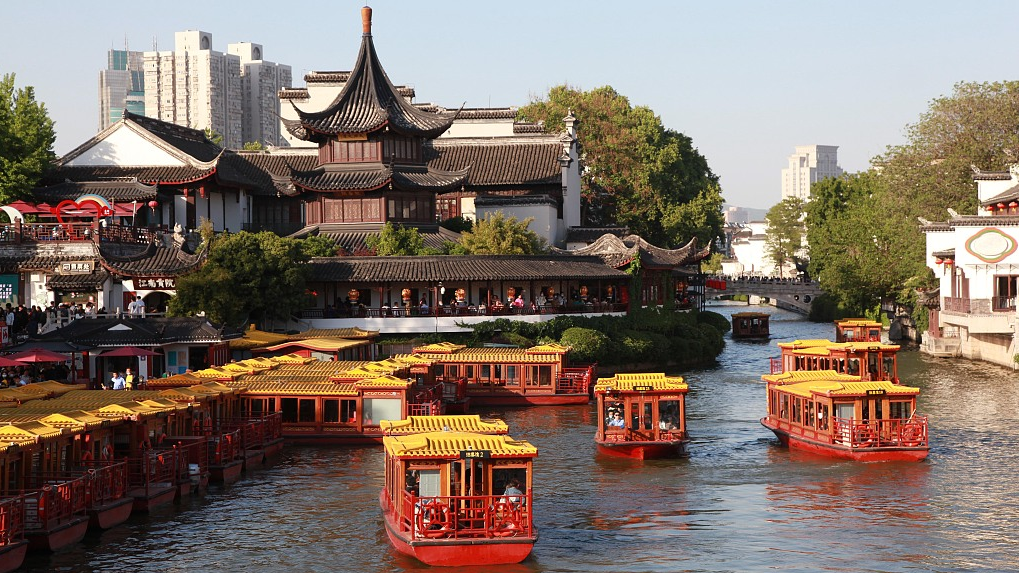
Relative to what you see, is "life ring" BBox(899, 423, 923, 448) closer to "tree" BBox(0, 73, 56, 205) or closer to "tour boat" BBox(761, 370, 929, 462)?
"tour boat" BBox(761, 370, 929, 462)

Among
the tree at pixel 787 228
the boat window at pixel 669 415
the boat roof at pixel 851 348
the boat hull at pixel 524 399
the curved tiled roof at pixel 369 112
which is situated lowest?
the boat hull at pixel 524 399

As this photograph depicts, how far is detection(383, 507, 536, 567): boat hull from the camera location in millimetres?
24797

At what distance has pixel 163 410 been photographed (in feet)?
108

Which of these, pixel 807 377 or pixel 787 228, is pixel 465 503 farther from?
pixel 787 228

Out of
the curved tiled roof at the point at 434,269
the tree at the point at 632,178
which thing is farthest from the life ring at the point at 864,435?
the tree at the point at 632,178

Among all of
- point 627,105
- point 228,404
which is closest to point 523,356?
point 228,404

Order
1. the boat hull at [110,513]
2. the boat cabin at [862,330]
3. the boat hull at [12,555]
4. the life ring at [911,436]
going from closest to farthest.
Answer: the boat hull at [12,555]
the boat hull at [110,513]
the life ring at [911,436]
the boat cabin at [862,330]

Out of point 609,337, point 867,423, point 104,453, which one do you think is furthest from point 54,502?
point 609,337

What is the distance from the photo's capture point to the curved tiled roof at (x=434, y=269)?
2506 inches

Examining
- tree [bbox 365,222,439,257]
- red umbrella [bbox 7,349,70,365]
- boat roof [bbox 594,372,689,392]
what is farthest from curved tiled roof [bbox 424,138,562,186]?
boat roof [bbox 594,372,689,392]

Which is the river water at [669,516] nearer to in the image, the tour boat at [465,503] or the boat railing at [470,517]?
the tour boat at [465,503]

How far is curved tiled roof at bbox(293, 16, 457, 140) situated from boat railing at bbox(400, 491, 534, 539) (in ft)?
159

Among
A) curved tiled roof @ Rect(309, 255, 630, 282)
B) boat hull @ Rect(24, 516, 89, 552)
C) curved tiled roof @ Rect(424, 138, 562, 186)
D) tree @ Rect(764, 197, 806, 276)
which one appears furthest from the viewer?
tree @ Rect(764, 197, 806, 276)

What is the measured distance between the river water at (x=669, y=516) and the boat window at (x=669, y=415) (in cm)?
120
